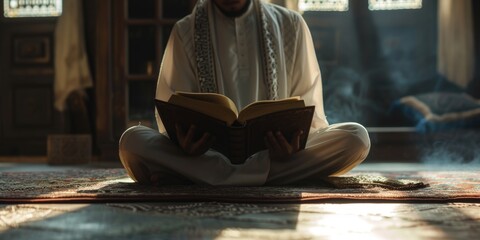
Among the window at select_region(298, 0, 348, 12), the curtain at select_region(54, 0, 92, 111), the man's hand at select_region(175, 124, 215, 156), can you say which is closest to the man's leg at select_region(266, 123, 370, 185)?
the man's hand at select_region(175, 124, 215, 156)

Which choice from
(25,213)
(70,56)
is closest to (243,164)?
(25,213)

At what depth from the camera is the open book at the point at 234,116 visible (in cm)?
176

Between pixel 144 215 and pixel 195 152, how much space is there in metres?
0.51

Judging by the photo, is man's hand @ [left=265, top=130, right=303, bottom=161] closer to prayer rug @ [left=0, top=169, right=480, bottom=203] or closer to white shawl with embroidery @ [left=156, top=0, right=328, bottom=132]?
prayer rug @ [left=0, top=169, right=480, bottom=203]

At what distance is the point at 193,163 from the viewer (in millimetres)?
2016

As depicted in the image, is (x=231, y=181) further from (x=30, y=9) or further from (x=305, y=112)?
(x=30, y=9)

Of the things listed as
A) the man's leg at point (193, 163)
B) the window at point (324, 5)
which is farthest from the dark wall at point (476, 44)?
the man's leg at point (193, 163)

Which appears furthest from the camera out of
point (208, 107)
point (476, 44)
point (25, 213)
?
point (476, 44)

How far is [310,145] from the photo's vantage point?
2076mm

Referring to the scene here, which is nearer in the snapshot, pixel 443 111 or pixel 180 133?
pixel 180 133

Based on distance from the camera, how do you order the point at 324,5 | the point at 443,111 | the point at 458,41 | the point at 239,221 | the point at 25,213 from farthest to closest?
the point at 324,5
the point at 458,41
the point at 443,111
the point at 25,213
the point at 239,221

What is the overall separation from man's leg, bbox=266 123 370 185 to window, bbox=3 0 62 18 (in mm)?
3491

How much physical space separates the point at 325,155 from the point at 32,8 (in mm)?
3697

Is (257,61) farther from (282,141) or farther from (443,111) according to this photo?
(443,111)
